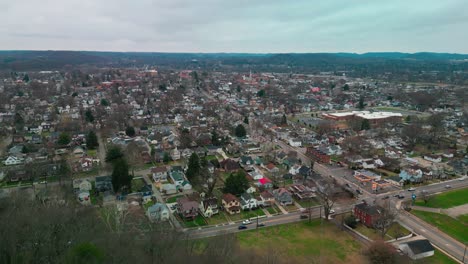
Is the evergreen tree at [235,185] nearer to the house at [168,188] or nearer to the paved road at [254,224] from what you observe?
the paved road at [254,224]

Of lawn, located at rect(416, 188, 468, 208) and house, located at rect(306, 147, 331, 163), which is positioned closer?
lawn, located at rect(416, 188, 468, 208)

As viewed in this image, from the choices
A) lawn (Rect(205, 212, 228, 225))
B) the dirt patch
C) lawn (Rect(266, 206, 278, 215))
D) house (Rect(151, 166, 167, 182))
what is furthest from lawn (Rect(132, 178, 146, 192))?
the dirt patch

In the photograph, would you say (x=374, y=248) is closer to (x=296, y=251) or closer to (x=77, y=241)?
(x=296, y=251)

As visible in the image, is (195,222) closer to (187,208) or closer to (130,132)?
(187,208)

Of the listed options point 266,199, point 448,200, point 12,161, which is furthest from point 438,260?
point 12,161

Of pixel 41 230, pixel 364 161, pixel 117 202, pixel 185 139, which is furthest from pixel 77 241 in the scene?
pixel 364 161

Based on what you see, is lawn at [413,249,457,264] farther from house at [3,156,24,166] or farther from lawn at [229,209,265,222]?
house at [3,156,24,166]
